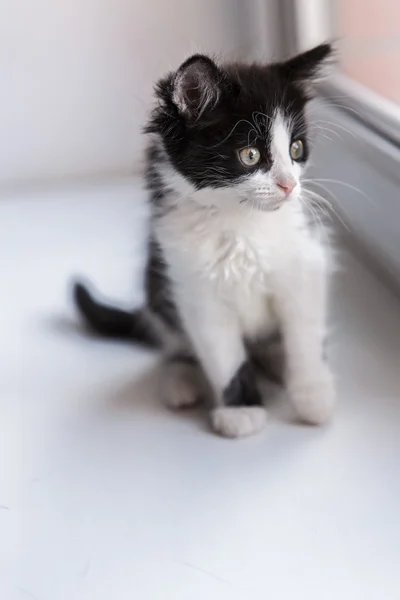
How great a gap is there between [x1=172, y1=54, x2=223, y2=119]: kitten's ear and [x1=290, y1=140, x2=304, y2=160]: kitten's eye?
122 mm

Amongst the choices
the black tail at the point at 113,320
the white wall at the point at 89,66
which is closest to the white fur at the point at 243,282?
the black tail at the point at 113,320

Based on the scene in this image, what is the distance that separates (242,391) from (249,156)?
14.6 inches

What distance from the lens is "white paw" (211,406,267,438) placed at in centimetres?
102

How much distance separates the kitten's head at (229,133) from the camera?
858 mm

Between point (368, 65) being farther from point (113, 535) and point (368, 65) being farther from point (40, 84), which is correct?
point (113, 535)

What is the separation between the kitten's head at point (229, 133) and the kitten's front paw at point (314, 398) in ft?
0.96

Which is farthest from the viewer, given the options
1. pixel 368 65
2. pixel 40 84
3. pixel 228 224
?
pixel 40 84

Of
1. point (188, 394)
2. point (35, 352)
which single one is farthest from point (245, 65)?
point (35, 352)

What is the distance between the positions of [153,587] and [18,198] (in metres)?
1.29

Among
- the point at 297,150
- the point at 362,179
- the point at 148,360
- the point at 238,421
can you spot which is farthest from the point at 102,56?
the point at 238,421

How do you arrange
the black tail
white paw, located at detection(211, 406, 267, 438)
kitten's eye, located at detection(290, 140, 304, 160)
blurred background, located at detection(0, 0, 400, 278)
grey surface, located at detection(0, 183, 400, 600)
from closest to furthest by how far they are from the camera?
1. grey surface, located at detection(0, 183, 400, 600)
2. kitten's eye, located at detection(290, 140, 304, 160)
3. white paw, located at detection(211, 406, 267, 438)
4. the black tail
5. blurred background, located at detection(0, 0, 400, 278)

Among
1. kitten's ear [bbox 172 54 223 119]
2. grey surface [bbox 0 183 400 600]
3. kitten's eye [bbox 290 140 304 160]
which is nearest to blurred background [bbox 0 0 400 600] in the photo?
grey surface [bbox 0 183 400 600]

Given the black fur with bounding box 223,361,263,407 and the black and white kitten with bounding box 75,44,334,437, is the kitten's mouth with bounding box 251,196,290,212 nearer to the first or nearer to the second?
the black and white kitten with bounding box 75,44,334,437

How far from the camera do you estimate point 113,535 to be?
89 cm
